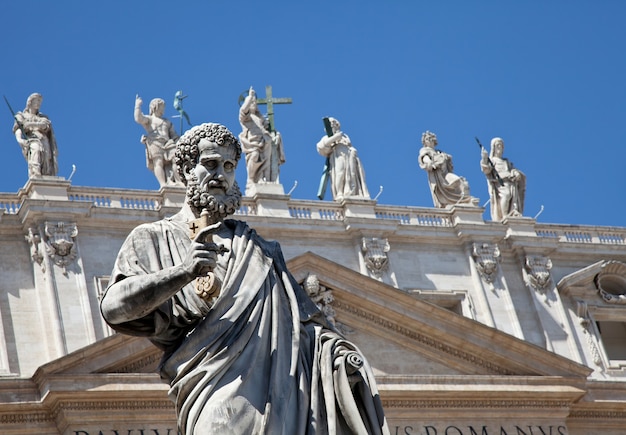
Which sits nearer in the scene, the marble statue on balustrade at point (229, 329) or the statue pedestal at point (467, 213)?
the marble statue on balustrade at point (229, 329)

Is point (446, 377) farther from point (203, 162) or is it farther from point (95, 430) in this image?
point (203, 162)

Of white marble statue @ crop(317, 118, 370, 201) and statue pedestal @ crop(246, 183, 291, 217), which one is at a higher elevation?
white marble statue @ crop(317, 118, 370, 201)

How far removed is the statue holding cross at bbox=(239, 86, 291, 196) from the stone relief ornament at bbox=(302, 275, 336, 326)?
203 centimetres

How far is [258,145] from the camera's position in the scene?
26.5 meters

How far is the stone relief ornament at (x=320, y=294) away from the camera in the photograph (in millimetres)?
25766

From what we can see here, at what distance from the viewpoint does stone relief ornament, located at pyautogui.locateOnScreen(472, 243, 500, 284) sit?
1104 inches

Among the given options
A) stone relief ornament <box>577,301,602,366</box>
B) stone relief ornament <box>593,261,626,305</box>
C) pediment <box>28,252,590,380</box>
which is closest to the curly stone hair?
pediment <box>28,252,590,380</box>

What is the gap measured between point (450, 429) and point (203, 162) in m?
21.0

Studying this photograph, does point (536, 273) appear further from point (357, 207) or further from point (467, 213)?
point (357, 207)

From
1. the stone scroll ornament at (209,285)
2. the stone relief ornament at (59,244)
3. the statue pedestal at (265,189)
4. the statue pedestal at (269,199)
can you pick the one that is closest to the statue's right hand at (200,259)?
the stone scroll ornament at (209,285)

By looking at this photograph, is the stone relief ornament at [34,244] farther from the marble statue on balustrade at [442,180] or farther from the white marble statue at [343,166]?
the marble statue on balustrade at [442,180]

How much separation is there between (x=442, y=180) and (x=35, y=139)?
808 centimetres

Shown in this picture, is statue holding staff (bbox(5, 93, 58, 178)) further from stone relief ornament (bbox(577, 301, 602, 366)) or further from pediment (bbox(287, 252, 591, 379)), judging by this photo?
stone relief ornament (bbox(577, 301, 602, 366))

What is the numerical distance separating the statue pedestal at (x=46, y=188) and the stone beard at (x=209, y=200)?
62.3 feet
